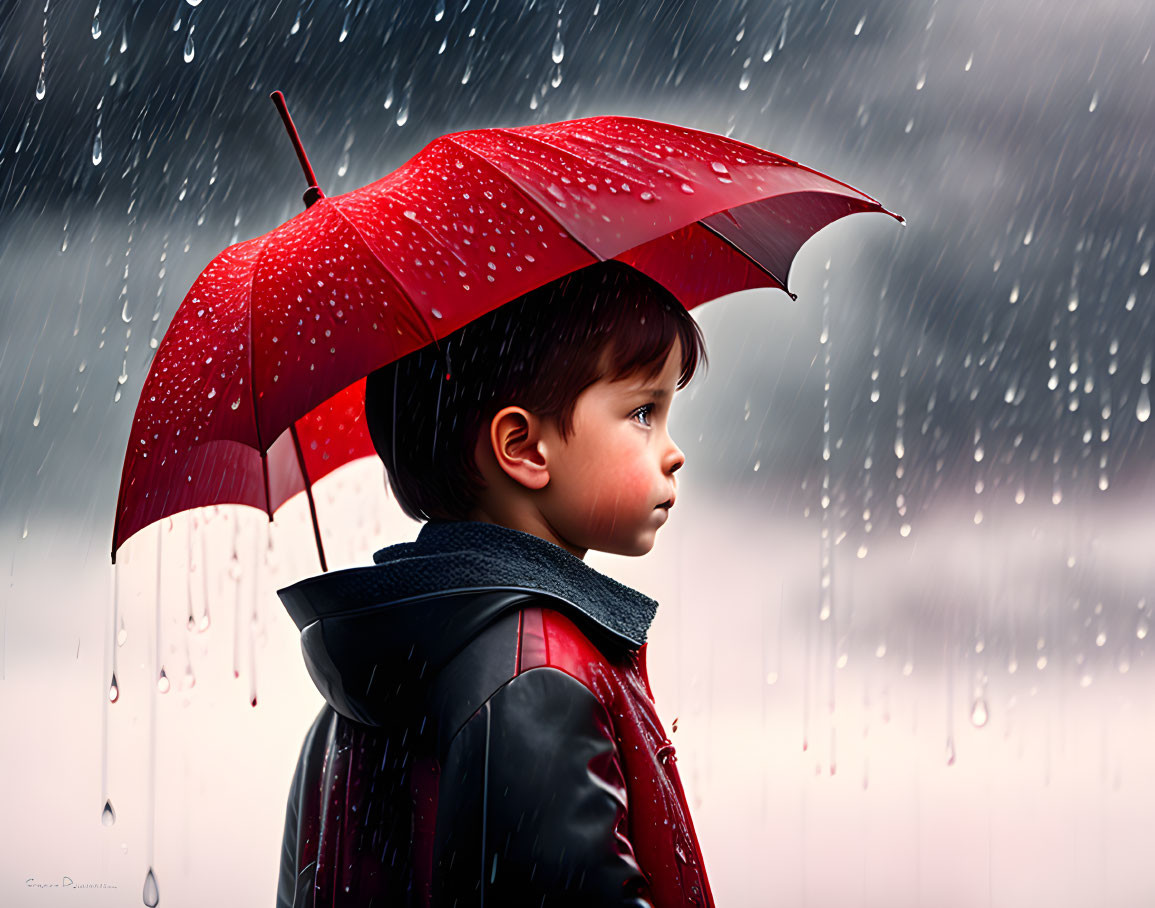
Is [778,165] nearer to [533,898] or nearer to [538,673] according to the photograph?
[538,673]

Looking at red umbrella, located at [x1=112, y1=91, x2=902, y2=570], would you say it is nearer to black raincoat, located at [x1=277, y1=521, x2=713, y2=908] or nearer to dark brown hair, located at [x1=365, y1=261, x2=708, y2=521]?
dark brown hair, located at [x1=365, y1=261, x2=708, y2=521]

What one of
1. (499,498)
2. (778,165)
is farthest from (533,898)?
(778,165)

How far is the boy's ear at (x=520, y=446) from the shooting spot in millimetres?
1253

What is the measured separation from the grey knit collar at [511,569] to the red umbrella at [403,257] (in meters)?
0.21

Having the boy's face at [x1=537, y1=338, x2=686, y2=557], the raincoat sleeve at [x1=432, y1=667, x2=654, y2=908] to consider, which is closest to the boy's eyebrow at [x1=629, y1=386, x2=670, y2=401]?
the boy's face at [x1=537, y1=338, x2=686, y2=557]

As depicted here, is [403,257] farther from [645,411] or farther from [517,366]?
[645,411]

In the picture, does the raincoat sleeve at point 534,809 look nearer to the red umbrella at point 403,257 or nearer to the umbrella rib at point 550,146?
the red umbrella at point 403,257

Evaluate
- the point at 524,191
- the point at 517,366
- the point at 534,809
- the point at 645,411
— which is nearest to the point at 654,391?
the point at 645,411

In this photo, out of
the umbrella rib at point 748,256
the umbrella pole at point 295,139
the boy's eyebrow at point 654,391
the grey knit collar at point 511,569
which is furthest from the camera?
the umbrella rib at point 748,256

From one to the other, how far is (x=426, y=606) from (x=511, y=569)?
106mm

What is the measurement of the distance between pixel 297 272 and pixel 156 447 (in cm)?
31

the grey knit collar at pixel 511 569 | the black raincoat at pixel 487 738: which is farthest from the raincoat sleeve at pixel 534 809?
the grey knit collar at pixel 511 569

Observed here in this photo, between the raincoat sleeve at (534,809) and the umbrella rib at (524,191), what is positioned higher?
the umbrella rib at (524,191)

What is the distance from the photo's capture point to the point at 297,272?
1.19m
